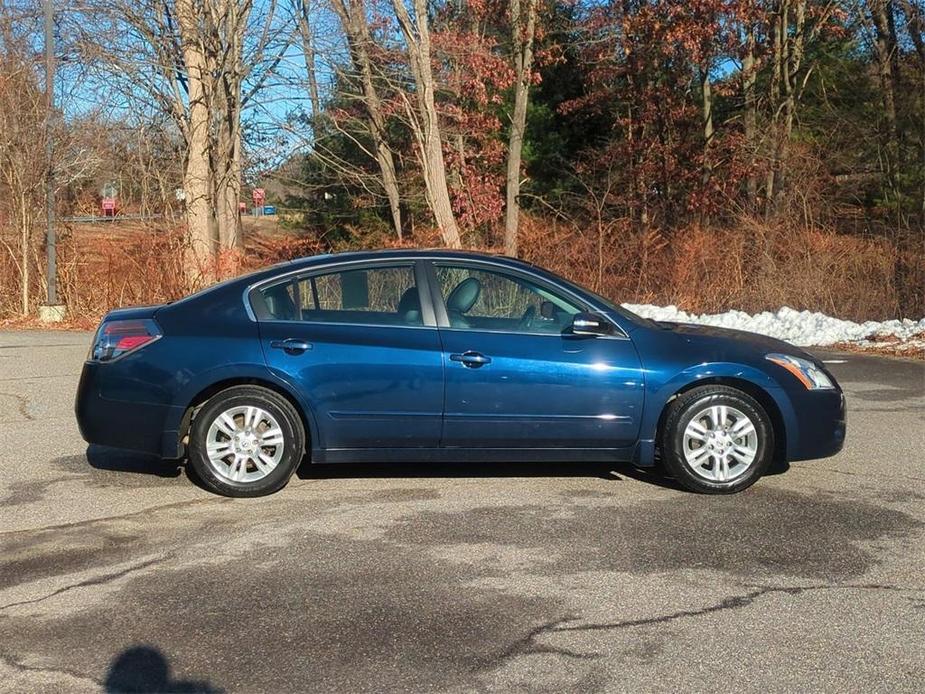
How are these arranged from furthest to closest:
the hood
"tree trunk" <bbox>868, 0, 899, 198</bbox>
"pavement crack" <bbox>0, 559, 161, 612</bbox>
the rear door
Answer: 1. "tree trunk" <bbox>868, 0, 899, 198</bbox>
2. the hood
3. the rear door
4. "pavement crack" <bbox>0, 559, 161, 612</bbox>

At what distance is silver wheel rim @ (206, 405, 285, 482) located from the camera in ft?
21.7

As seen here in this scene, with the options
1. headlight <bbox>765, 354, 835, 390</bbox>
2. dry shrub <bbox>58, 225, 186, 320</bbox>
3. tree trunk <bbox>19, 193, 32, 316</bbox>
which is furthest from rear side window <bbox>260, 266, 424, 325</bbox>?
tree trunk <bbox>19, 193, 32, 316</bbox>

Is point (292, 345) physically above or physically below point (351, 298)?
below

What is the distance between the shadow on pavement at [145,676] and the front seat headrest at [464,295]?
3.20m

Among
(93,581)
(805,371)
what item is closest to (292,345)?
(93,581)

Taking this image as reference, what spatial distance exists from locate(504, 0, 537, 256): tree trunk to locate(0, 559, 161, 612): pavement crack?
19909 millimetres

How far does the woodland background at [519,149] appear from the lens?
2089 centimetres

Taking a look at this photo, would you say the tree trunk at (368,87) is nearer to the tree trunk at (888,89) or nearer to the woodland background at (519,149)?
the woodland background at (519,149)

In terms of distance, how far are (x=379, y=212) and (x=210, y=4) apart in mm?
9061

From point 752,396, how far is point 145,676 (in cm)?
425

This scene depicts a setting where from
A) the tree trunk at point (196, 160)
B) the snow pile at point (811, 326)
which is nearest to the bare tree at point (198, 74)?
the tree trunk at point (196, 160)

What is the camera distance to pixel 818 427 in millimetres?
6789

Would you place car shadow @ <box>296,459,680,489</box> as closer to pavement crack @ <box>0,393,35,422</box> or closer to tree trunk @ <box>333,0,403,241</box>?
pavement crack @ <box>0,393,35,422</box>

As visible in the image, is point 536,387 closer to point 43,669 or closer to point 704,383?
point 704,383
